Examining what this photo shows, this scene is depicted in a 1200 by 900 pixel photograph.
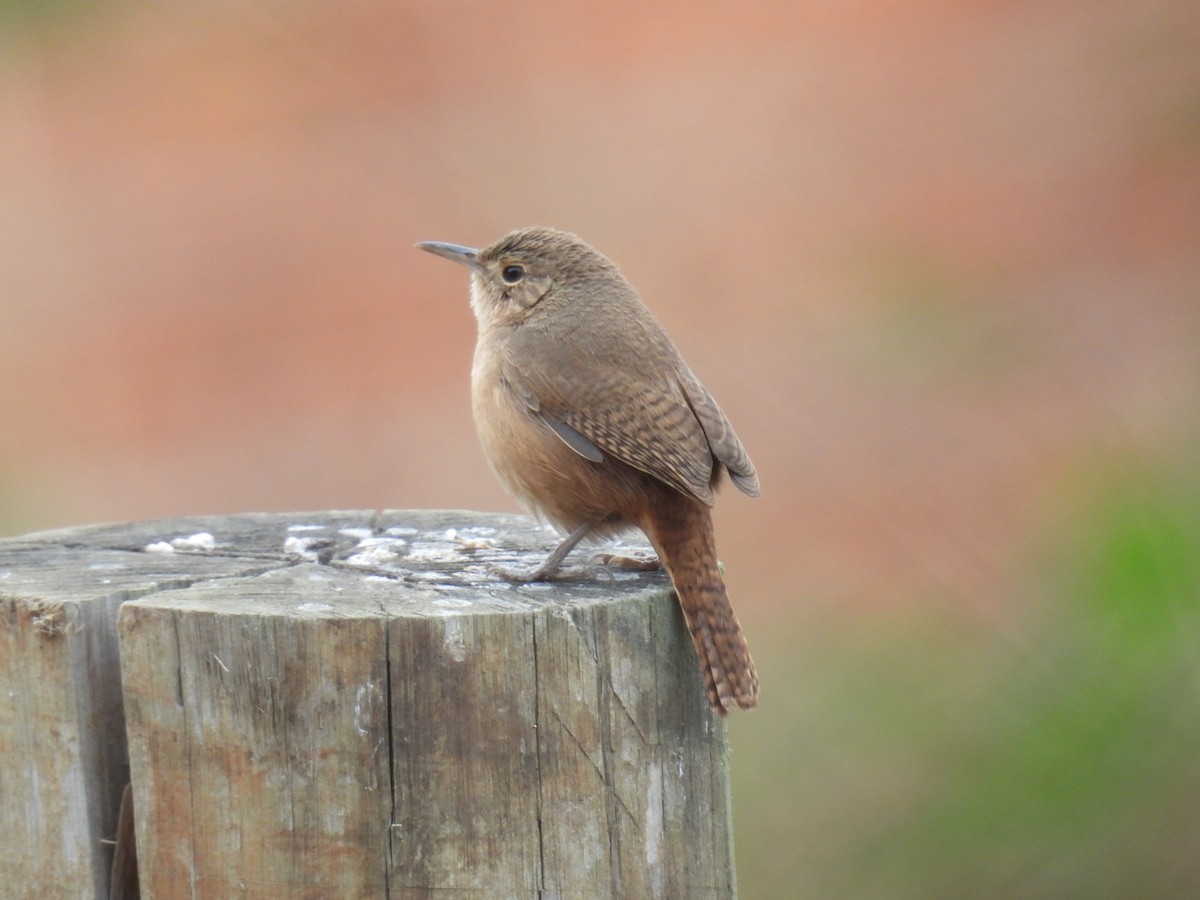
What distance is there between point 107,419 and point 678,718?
34.0ft

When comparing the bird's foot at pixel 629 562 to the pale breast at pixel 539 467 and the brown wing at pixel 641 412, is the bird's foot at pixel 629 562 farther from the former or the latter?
the brown wing at pixel 641 412

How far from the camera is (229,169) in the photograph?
13.8 meters

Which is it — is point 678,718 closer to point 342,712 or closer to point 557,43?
point 342,712

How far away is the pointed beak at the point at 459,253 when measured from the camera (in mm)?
4930

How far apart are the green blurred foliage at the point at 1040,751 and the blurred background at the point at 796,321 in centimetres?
1

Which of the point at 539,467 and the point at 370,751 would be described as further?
the point at 539,467

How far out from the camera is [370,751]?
2.88 m

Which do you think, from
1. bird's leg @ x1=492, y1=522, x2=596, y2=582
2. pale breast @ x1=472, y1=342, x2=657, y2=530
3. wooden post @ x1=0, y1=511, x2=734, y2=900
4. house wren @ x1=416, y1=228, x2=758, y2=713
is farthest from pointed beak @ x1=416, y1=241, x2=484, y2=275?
wooden post @ x1=0, y1=511, x2=734, y2=900

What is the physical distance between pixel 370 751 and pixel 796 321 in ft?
29.0

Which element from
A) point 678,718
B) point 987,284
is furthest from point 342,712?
point 987,284

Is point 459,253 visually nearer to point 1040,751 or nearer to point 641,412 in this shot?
point 641,412

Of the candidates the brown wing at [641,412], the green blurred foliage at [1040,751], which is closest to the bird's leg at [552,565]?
the brown wing at [641,412]

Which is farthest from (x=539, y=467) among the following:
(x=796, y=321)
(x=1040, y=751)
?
(x=796, y=321)

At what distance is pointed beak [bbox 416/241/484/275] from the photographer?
194 inches
